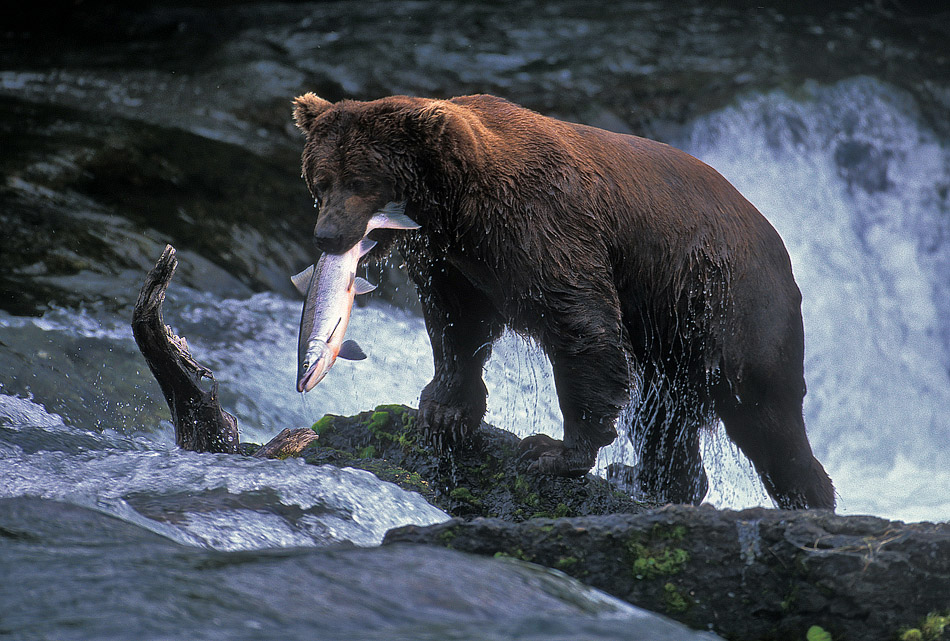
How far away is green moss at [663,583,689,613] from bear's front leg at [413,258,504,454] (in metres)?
1.87

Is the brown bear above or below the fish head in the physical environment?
above

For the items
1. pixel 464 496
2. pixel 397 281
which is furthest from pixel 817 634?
pixel 397 281

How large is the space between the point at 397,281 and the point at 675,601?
7.30 m

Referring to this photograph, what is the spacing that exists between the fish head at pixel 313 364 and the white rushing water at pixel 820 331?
1314 millimetres

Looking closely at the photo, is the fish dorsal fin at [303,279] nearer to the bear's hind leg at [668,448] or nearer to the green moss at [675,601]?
the bear's hind leg at [668,448]

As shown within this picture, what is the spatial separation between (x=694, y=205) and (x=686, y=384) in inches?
35.2

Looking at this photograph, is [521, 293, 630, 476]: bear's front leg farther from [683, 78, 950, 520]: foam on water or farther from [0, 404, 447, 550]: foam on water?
[683, 78, 950, 520]: foam on water

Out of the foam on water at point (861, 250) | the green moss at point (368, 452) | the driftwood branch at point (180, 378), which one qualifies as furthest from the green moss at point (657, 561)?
the foam on water at point (861, 250)

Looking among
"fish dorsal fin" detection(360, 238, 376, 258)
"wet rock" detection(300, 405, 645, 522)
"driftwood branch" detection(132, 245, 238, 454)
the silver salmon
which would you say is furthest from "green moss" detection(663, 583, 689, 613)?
"driftwood branch" detection(132, 245, 238, 454)

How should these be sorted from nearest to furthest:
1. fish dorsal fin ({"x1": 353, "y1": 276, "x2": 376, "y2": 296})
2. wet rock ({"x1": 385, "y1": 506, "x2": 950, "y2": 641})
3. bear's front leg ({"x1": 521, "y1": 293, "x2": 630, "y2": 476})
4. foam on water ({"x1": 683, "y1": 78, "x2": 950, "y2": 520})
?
1. wet rock ({"x1": 385, "y1": 506, "x2": 950, "y2": 641})
2. fish dorsal fin ({"x1": 353, "y1": 276, "x2": 376, "y2": 296})
3. bear's front leg ({"x1": 521, "y1": 293, "x2": 630, "y2": 476})
4. foam on water ({"x1": 683, "y1": 78, "x2": 950, "y2": 520})

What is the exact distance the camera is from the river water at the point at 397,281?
4.26 meters

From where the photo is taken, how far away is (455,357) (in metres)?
4.91

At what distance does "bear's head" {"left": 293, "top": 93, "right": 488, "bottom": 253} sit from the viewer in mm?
4129

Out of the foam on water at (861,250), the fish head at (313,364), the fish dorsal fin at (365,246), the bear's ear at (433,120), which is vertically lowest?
the fish head at (313,364)
